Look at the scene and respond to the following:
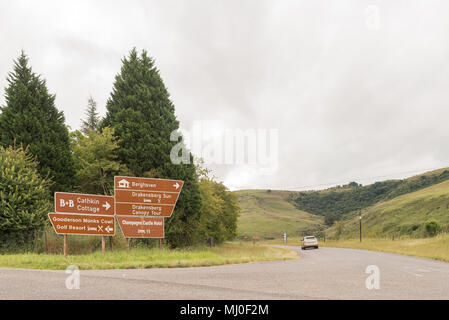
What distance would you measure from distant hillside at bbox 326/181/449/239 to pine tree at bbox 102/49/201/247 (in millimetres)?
54992

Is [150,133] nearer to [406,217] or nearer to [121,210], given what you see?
[121,210]

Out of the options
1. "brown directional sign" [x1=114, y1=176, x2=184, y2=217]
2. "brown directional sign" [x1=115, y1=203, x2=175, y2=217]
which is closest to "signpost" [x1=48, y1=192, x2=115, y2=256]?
"brown directional sign" [x1=115, y1=203, x2=175, y2=217]

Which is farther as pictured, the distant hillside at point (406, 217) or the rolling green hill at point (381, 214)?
the rolling green hill at point (381, 214)

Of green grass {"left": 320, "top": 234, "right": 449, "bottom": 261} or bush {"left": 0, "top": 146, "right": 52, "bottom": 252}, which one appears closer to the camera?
bush {"left": 0, "top": 146, "right": 52, "bottom": 252}

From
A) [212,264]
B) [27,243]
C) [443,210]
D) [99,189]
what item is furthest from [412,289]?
[443,210]

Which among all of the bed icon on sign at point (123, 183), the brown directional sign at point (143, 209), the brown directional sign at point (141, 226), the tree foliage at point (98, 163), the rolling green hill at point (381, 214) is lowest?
the rolling green hill at point (381, 214)

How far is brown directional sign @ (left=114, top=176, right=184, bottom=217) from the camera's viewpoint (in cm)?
1912

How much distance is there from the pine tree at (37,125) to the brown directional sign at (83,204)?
9.49m

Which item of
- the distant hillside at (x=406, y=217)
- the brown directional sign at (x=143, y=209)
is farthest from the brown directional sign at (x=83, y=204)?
the distant hillside at (x=406, y=217)

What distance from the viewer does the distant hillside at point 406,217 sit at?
75.8 meters

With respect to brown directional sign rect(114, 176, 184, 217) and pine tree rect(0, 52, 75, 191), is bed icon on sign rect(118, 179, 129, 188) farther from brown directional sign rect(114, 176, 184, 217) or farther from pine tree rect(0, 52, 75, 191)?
pine tree rect(0, 52, 75, 191)

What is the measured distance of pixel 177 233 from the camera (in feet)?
89.4

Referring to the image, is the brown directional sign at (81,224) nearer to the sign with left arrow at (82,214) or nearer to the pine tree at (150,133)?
the sign with left arrow at (82,214)

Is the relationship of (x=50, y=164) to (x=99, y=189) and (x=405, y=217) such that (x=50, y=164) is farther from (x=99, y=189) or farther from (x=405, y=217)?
(x=405, y=217)
